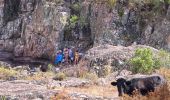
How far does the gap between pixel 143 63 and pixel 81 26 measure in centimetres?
1365

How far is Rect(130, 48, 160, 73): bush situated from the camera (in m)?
18.5

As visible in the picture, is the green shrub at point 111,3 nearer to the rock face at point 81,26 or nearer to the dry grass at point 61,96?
the rock face at point 81,26

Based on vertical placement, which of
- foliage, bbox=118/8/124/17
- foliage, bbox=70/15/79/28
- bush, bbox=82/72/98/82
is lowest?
bush, bbox=82/72/98/82

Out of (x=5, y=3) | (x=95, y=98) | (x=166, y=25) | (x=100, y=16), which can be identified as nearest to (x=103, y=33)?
(x=100, y=16)

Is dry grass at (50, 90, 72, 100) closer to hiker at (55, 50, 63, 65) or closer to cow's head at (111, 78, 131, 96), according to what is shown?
cow's head at (111, 78, 131, 96)

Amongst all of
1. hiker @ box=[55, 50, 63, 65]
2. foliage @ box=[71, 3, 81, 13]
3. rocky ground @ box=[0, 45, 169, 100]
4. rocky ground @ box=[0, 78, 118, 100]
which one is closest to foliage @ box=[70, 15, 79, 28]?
foliage @ box=[71, 3, 81, 13]

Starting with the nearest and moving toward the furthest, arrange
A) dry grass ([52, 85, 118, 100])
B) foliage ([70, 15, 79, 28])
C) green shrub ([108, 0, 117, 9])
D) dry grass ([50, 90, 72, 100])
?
dry grass ([50, 90, 72, 100]) → dry grass ([52, 85, 118, 100]) → green shrub ([108, 0, 117, 9]) → foliage ([70, 15, 79, 28])

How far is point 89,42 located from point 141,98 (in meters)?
19.8

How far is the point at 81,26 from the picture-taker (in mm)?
31797

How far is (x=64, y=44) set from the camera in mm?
31609

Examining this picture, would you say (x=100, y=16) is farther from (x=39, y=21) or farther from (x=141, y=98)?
(x=141, y=98)

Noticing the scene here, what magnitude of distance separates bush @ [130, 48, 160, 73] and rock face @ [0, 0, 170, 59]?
10938 millimetres

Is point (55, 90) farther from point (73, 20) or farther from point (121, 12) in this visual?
point (73, 20)

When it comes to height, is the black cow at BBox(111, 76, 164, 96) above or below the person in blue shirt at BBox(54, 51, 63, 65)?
above
